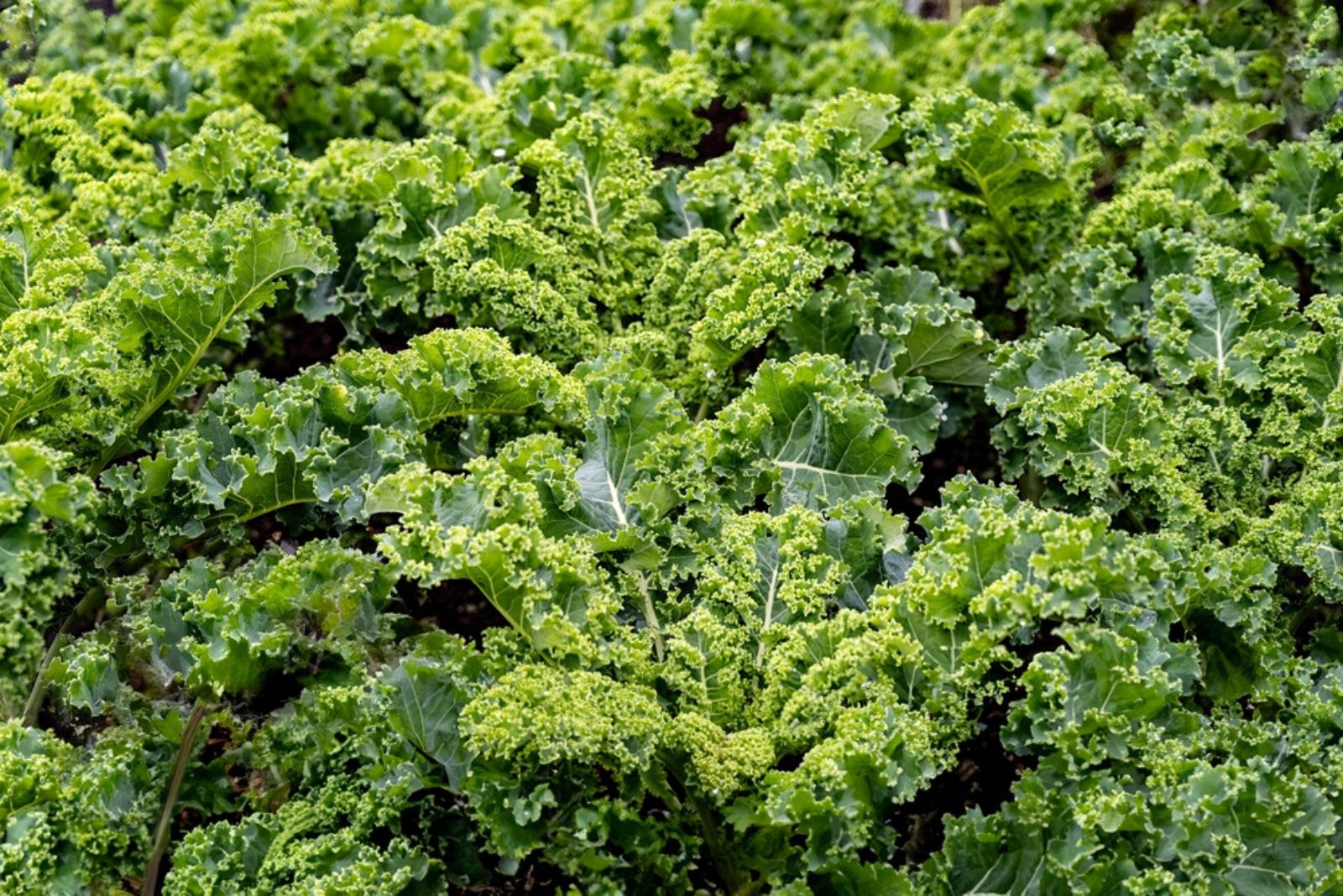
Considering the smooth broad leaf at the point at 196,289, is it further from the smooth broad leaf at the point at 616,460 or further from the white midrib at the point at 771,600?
the white midrib at the point at 771,600

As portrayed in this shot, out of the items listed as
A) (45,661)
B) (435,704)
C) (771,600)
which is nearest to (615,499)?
(771,600)

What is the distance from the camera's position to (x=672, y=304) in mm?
4691

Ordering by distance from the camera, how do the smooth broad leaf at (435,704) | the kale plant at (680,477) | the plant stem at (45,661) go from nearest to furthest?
the kale plant at (680,477), the smooth broad leaf at (435,704), the plant stem at (45,661)

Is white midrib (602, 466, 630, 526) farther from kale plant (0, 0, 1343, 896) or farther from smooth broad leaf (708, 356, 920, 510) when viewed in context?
smooth broad leaf (708, 356, 920, 510)

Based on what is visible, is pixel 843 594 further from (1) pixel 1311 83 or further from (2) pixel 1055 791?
(1) pixel 1311 83

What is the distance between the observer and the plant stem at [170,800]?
3529 mm

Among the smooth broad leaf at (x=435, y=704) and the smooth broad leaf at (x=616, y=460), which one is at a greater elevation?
the smooth broad leaf at (x=616, y=460)

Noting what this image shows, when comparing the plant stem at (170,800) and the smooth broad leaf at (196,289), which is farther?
the smooth broad leaf at (196,289)

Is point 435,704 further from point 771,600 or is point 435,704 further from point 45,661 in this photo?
point 45,661

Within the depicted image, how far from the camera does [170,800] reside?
3.58 meters

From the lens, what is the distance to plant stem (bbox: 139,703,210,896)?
3529 millimetres

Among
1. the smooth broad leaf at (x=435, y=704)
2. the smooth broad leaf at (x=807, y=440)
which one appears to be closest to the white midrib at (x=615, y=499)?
the smooth broad leaf at (x=807, y=440)

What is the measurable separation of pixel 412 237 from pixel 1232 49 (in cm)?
337

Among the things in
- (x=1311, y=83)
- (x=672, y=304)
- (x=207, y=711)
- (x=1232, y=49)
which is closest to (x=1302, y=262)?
(x=1311, y=83)
